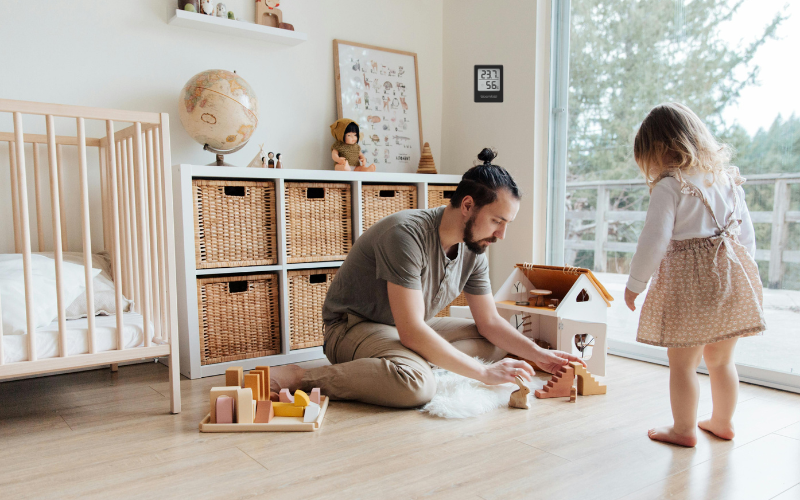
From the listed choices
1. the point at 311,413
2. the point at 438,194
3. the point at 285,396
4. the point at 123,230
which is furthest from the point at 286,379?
the point at 438,194

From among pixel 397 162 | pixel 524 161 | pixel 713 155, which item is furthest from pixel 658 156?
pixel 397 162

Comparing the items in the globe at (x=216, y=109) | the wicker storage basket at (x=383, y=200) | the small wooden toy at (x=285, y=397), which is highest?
the globe at (x=216, y=109)

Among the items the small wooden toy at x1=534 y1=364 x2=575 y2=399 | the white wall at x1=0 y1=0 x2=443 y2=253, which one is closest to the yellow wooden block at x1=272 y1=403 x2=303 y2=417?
the small wooden toy at x1=534 y1=364 x2=575 y2=399

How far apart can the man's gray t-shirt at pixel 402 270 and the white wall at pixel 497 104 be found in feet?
2.90

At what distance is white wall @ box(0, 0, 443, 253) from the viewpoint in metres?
2.11

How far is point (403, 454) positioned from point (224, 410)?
19.8 inches

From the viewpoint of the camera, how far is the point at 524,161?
8.86ft

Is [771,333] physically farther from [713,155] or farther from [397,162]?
[397,162]

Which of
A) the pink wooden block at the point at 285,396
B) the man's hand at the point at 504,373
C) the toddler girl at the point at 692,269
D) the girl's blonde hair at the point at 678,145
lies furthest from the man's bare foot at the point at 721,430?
the pink wooden block at the point at 285,396

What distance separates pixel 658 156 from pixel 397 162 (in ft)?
5.43

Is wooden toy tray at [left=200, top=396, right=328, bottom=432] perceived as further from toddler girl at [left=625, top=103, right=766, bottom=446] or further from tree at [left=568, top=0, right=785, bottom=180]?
tree at [left=568, top=0, right=785, bottom=180]

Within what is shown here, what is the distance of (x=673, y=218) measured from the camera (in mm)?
1405

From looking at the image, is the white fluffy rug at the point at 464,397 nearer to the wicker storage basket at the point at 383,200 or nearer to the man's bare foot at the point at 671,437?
the man's bare foot at the point at 671,437

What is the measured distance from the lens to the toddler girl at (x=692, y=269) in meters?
1.37
